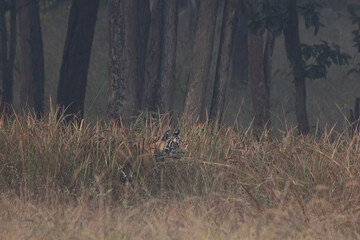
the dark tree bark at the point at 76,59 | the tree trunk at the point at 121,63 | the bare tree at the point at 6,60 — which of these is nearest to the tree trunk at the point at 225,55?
the tree trunk at the point at 121,63

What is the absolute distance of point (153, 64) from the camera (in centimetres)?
1467

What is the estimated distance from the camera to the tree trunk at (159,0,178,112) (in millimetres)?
14281

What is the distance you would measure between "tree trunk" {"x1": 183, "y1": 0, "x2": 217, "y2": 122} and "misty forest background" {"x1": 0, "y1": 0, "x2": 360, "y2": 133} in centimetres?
2

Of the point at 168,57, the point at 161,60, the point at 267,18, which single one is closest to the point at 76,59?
the point at 161,60

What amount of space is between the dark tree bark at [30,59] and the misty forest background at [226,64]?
74 mm

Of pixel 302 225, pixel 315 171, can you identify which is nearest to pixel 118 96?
pixel 315 171

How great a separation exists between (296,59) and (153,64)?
3035 mm

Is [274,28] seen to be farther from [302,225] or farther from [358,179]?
[302,225]

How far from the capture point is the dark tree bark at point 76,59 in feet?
46.2

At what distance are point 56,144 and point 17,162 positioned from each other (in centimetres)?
54

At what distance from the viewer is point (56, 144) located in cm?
830

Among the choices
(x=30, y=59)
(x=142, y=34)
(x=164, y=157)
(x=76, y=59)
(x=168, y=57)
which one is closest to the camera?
(x=164, y=157)

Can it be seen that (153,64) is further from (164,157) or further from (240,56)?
(240,56)

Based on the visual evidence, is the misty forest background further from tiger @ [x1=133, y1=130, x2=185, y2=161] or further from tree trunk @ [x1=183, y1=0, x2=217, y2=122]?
tiger @ [x1=133, y1=130, x2=185, y2=161]
